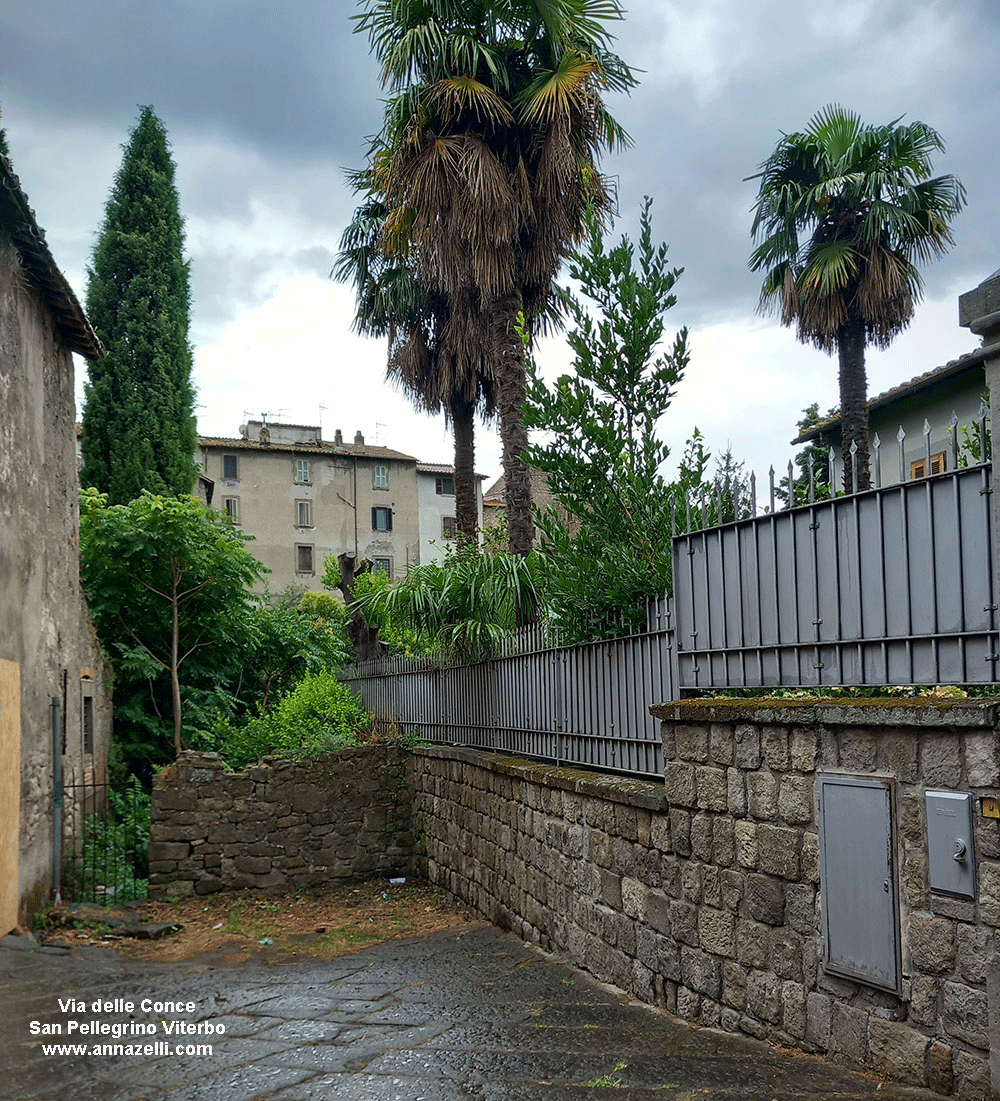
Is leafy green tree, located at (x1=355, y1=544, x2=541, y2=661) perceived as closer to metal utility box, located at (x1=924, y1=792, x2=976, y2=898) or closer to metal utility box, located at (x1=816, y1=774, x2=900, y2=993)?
metal utility box, located at (x1=816, y1=774, x2=900, y2=993)

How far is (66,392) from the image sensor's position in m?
12.9

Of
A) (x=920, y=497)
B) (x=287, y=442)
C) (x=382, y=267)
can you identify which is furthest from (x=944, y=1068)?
(x=287, y=442)

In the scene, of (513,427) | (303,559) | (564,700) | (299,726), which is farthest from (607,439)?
(303,559)

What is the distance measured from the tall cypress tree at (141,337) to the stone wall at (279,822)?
12.5 m

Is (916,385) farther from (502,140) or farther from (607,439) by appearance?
(607,439)

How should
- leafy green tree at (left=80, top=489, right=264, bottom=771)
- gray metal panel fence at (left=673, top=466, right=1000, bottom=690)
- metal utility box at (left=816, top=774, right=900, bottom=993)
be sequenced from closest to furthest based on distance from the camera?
gray metal panel fence at (left=673, top=466, right=1000, bottom=690), metal utility box at (left=816, top=774, right=900, bottom=993), leafy green tree at (left=80, top=489, right=264, bottom=771)

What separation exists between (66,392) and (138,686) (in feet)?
18.1

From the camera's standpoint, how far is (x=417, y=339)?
1828 cm

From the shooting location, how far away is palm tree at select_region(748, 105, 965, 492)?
16375 mm

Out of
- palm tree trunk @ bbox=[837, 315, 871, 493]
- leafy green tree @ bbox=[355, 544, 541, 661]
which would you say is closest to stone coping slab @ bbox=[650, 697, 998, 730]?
leafy green tree @ bbox=[355, 544, 541, 661]

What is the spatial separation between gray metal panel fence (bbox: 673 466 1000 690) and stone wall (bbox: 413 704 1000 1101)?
0.86 ft

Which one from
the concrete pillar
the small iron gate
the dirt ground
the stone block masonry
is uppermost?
the concrete pillar

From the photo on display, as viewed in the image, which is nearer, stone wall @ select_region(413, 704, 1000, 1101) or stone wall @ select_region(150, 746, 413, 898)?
stone wall @ select_region(413, 704, 1000, 1101)

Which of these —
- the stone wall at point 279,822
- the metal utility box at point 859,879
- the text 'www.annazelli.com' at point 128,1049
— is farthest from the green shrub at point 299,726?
the metal utility box at point 859,879
